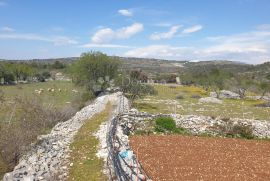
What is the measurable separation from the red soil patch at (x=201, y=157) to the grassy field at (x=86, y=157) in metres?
2.13

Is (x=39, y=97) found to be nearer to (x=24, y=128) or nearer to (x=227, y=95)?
(x=24, y=128)

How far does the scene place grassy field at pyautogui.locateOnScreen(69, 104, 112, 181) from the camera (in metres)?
15.2

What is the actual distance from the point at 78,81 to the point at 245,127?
1533 inches

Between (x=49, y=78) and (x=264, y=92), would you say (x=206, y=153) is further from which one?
(x=49, y=78)

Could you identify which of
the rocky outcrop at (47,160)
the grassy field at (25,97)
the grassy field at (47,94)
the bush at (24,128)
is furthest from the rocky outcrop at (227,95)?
the rocky outcrop at (47,160)

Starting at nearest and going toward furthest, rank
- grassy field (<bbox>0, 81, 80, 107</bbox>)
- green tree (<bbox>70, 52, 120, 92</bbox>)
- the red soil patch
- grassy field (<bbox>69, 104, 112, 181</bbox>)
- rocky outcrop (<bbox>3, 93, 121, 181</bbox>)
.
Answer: rocky outcrop (<bbox>3, 93, 121, 181</bbox>), grassy field (<bbox>69, 104, 112, 181</bbox>), the red soil patch, grassy field (<bbox>0, 81, 80, 107</bbox>), green tree (<bbox>70, 52, 120, 92</bbox>)

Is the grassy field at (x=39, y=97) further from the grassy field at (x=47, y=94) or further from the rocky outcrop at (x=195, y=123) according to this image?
the rocky outcrop at (x=195, y=123)

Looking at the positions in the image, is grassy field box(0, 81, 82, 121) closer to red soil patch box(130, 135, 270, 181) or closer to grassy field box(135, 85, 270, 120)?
grassy field box(135, 85, 270, 120)

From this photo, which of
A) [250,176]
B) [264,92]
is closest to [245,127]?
[250,176]

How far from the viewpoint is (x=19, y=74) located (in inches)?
4109

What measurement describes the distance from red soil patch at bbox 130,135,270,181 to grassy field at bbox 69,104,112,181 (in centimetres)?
213

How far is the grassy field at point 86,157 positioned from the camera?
1520 centimetres

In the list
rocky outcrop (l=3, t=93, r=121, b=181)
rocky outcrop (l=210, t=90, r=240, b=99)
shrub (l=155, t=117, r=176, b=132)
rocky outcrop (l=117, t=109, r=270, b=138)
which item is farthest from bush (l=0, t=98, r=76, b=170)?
rocky outcrop (l=210, t=90, r=240, b=99)

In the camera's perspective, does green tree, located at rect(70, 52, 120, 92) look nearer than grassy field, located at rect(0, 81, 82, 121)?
No
